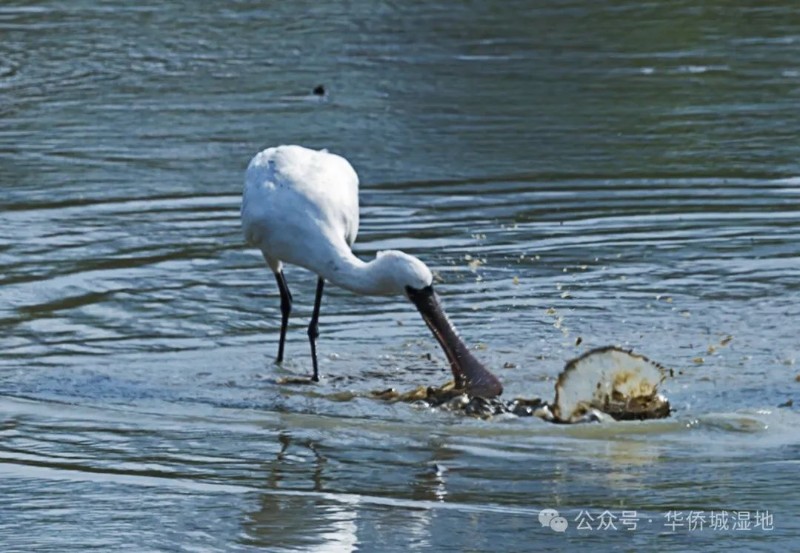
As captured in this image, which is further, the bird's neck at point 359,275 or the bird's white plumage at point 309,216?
the bird's white plumage at point 309,216

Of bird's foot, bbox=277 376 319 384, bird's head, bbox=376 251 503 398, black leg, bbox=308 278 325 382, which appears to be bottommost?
bird's foot, bbox=277 376 319 384

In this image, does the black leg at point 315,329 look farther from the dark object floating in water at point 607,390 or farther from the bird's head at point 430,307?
the dark object floating in water at point 607,390

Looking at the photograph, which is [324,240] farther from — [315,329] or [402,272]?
[402,272]

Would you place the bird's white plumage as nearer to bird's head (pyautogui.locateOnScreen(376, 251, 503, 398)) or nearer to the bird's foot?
bird's head (pyautogui.locateOnScreen(376, 251, 503, 398))

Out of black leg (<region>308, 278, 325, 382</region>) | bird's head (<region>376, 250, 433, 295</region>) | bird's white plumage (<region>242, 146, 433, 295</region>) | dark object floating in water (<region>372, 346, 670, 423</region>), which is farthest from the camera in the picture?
black leg (<region>308, 278, 325, 382</region>)

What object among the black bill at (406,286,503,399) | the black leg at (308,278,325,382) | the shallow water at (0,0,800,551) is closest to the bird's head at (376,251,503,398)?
the black bill at (406,286,503,399)

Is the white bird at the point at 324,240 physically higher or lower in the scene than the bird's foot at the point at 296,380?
higher

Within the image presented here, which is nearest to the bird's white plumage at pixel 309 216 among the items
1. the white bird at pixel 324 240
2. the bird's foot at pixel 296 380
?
the white bird at pixel 324 240

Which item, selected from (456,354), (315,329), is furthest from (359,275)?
(315,329)

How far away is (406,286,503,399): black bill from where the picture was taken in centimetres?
829

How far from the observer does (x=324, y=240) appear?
29.7ft

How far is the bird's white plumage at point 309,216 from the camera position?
887 cm

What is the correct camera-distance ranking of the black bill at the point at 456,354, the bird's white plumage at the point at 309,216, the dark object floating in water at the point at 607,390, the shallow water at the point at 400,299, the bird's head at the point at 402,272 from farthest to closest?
the bird's white plumage at the point at 309,216 → the bird's head at the point at 402,272 → the black bill at the point at 456,354 → the dark object floating in water at the point at 607,390 → the shallow water at the point at 400,299

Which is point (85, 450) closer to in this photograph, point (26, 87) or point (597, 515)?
point (597, 515)
